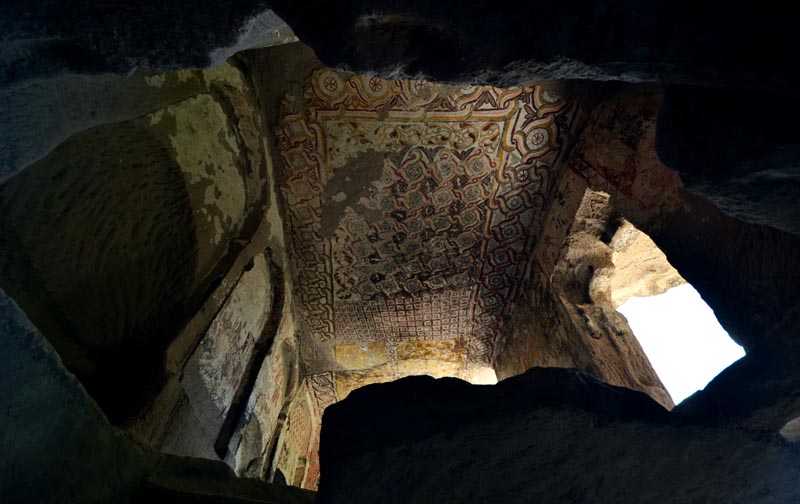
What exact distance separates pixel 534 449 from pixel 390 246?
386 centimetres

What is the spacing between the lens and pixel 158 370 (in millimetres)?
2666

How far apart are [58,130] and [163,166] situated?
7.11 ft

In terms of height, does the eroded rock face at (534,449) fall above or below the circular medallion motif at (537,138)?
below

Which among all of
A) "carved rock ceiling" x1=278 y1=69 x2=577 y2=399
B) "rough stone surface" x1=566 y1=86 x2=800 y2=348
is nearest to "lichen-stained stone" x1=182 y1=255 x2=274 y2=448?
"carved rock ceiling" x1=278 y1=69 x2=577 y2=399

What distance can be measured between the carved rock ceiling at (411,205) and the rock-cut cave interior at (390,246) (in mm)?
33

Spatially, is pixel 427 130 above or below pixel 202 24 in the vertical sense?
below

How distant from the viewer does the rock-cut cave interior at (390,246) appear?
96 cm

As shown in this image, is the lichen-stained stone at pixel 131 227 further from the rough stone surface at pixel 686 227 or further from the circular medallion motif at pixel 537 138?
the circular medallion motif at pixel 537 138

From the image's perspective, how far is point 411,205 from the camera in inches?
188

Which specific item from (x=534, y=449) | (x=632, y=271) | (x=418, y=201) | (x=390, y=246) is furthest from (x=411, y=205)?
(x=534, y=449)

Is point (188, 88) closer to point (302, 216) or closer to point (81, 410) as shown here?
point (302, 216)

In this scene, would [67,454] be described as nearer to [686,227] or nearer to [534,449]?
[534,449]

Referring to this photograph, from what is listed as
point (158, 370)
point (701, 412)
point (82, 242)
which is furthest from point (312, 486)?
point (701, 412)

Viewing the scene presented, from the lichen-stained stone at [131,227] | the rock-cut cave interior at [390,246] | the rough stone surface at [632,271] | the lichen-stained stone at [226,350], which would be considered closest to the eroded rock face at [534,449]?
the rock-cut cave interior at [390,246]
